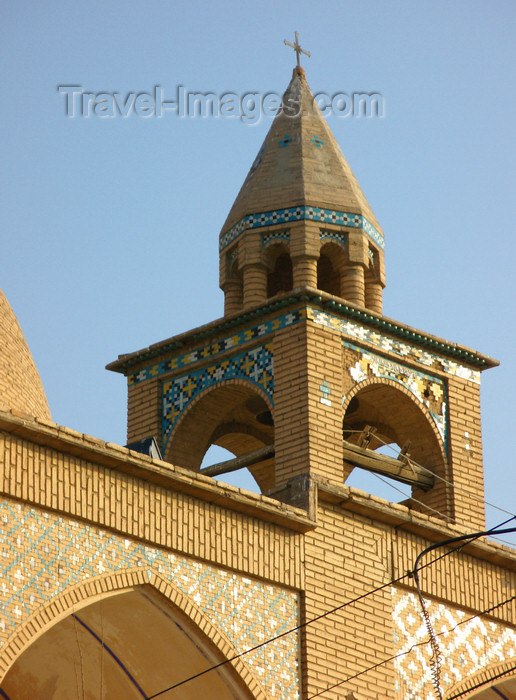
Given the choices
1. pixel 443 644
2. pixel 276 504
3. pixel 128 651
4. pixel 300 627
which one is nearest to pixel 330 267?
pixel 276 504

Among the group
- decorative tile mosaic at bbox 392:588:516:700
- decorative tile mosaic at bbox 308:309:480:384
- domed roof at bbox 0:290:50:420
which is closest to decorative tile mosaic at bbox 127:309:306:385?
decorative tile mosaic at bbox 308:309:480:384

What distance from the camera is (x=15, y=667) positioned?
10.5 metres

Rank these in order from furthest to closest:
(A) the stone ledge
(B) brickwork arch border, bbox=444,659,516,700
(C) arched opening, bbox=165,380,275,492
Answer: (C) arched opening, bbox=165,380,275,492 → (B) brickwork arch border, bbox=444,659,516,700 → (A) the stone ledge

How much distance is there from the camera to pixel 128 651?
10.3 metres

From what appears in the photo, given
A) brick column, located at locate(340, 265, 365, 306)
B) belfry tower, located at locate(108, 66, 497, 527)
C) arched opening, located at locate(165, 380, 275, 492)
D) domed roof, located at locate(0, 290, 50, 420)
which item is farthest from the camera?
brick column, located at locate(340, 265, 365, 306)

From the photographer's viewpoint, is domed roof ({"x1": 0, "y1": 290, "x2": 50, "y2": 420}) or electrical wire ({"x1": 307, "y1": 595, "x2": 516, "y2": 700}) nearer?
electrical wire ({"x1": 307, "y1": 595, "x2": 516, "y2": 700})

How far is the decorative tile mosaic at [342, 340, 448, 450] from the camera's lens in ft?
39.9

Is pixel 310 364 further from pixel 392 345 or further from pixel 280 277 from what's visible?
pixel 280 277

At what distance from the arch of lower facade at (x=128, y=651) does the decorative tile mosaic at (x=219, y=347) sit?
2.74 meters

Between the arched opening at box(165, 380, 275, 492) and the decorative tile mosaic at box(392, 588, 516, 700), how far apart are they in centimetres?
186

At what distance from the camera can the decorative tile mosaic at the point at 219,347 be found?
1194cm

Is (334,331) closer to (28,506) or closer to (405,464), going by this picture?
(405,464)

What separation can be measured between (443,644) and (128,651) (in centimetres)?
224

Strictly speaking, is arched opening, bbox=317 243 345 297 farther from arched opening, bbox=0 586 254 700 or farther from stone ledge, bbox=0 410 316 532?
arched opening, bbox=0 586 254 700
